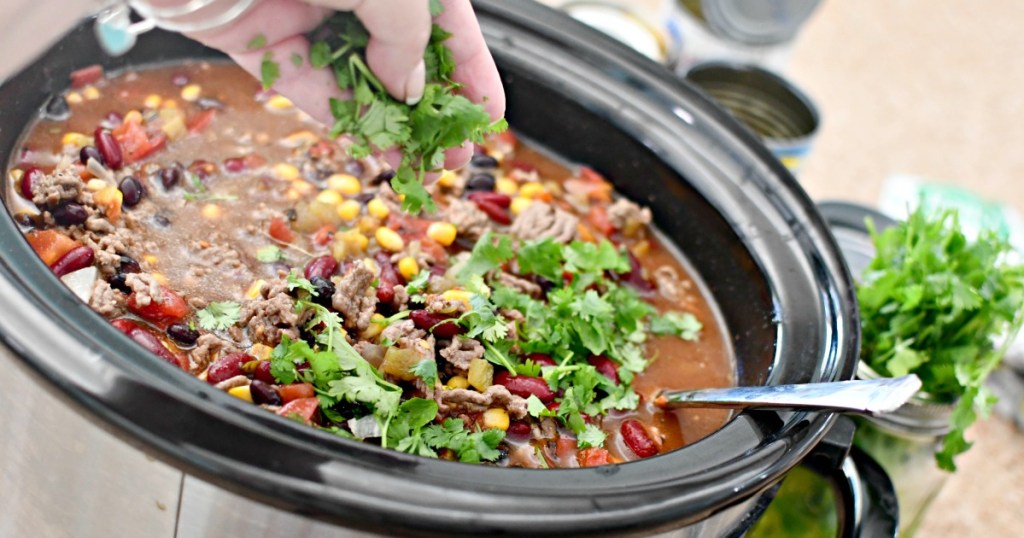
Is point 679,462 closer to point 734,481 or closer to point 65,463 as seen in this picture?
point 734,481

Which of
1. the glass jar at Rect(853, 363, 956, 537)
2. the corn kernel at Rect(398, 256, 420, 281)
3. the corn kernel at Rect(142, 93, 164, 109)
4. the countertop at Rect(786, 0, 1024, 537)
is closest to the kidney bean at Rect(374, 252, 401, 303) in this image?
the corn kernel at Rect(398, 256, 420, 281)

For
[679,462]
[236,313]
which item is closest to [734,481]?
[679,462]

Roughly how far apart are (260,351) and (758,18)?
3328mm

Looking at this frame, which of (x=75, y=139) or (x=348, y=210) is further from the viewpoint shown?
(x=348, y=210)

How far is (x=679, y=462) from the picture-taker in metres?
2.14

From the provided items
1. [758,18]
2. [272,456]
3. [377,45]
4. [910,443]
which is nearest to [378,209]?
[377,45]

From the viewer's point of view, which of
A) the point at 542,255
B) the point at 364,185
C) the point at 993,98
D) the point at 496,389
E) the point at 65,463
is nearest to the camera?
the point at 65,463

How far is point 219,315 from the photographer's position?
8.30 feet

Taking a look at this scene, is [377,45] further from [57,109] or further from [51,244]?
[57,109]

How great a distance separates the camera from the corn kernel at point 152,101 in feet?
10.5

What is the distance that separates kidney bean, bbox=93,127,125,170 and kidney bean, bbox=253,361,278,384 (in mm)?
927

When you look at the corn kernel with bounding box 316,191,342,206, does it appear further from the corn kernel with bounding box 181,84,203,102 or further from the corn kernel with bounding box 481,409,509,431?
the corn kernel with bounding box 481,409,509,431

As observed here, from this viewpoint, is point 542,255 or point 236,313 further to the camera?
point 542,255

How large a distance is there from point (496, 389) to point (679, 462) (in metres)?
0.54
